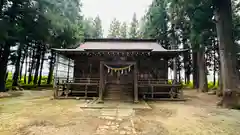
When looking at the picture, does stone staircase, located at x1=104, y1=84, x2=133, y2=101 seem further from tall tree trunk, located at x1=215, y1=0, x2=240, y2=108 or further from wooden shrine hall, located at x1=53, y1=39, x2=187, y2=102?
tall tree trunk, located at x1=215, y1=0, x2=240, y2=108

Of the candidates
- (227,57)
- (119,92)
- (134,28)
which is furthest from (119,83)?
(134,28)

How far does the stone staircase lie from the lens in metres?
9.78

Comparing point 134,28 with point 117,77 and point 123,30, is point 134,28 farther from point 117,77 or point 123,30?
point 117,77

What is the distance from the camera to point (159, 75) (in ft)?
38.9

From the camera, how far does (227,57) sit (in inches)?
298

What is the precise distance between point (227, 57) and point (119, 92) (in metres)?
6.66

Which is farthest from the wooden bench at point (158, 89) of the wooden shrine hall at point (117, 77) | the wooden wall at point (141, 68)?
the wooden wall at point (141, 68)

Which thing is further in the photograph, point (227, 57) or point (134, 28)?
point (134, 28)

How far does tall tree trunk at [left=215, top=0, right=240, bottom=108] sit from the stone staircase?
5217 mm

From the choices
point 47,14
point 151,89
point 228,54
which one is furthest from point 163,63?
point 47,14

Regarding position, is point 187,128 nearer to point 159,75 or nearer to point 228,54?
point 228,54

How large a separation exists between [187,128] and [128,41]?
12.5 meters

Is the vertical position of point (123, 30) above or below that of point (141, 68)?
above

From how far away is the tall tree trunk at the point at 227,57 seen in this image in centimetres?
737
